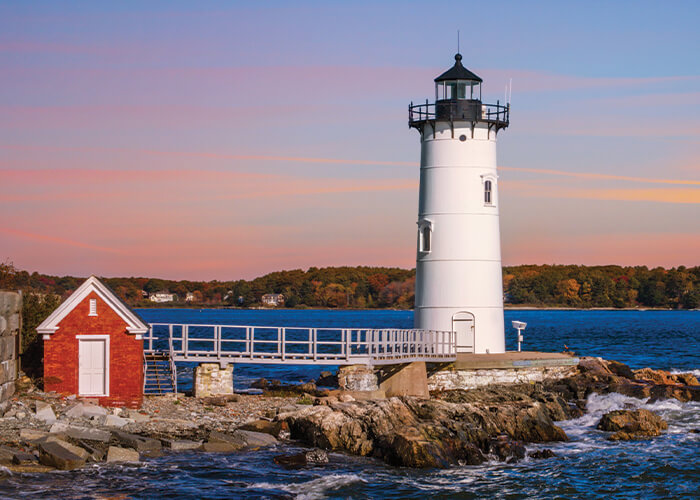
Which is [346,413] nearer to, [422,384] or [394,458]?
[394,458]

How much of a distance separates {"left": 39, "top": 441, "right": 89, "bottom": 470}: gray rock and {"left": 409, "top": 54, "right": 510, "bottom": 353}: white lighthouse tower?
17419 millimetres

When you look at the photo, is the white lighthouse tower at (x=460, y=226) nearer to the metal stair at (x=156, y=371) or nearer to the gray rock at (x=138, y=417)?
the metal stair at (x=156, y=371)

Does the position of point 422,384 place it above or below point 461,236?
below

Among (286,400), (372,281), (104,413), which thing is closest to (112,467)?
(104,413)

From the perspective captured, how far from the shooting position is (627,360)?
2254 inches

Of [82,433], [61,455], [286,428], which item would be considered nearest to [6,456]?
[61,455]

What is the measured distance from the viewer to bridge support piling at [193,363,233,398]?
89.1 feet

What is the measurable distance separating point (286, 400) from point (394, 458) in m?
6.16

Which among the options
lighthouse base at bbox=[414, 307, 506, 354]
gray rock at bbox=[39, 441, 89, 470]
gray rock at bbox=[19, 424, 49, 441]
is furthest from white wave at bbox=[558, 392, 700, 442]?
gray rock at bbox=[19, 424, 49, 441]

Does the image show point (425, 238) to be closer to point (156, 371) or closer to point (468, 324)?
point (468, 324)

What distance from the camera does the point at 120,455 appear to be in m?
20.3

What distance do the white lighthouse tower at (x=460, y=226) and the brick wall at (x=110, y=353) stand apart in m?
12.8

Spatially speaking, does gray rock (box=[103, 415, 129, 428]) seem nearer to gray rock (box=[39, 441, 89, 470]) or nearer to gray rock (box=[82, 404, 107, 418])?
gray rock (box=[82, 404, 107, 418])

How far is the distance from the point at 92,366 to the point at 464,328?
14.3 m
